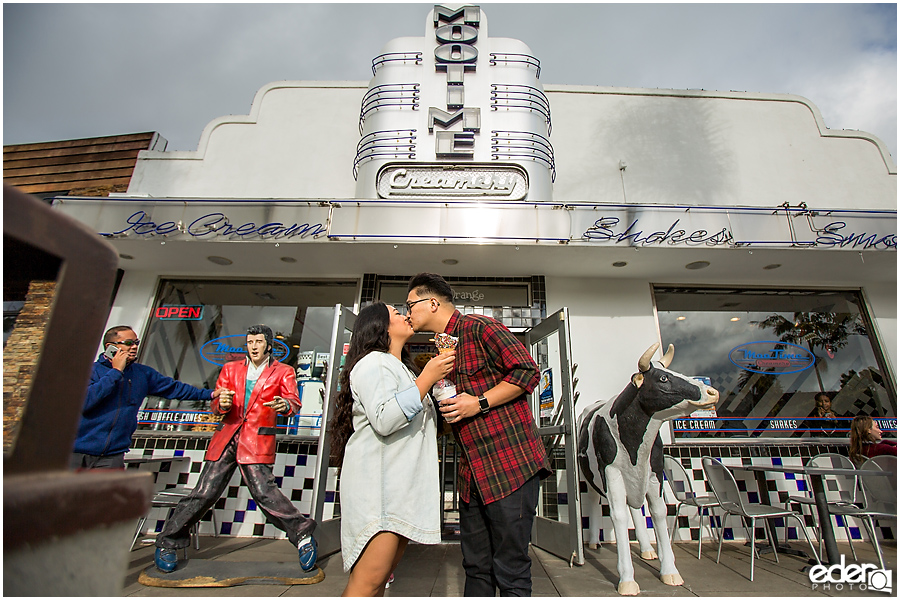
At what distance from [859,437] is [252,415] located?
21.8 feet

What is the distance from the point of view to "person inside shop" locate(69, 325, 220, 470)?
10.5ft

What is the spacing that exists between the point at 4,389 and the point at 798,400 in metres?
7.58

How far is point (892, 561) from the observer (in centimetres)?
391

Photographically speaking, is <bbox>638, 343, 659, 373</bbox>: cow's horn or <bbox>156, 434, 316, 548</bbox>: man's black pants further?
<bbox>638, 343, 659, 373</bbox>: cow's horn

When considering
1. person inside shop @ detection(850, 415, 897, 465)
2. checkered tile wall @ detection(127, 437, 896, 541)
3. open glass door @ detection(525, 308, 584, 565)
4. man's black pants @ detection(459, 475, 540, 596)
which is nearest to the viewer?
man's black pants @ detection(459, 475, 540, 596)

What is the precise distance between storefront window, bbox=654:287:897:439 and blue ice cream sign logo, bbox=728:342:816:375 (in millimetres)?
14

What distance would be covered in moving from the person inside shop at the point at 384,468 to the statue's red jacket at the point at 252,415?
2.01m

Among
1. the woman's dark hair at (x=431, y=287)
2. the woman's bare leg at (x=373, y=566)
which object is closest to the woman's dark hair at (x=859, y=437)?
the woman's dark hair at (x=431, y=287)

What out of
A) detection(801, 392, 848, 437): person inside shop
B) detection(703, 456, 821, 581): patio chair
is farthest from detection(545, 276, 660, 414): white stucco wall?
detection(801, 392, 848, 437): person inside shop

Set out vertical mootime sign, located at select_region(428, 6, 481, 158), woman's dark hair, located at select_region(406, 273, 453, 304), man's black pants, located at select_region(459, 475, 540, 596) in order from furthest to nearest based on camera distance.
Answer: vertical mootime sign, located at select_region(428, 6, 481, 158), woman's dark hair, located at select_region(406, 273, 453, 304), man's black pants, located at select_region(459, 475, 540, 596)

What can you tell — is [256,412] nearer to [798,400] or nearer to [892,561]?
[892,561]

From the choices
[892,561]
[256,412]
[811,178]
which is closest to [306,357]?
[256,412]

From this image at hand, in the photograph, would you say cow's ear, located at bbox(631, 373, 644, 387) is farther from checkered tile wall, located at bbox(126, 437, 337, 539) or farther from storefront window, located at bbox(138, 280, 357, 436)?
storefront window, located at bbox(138, 280, 357, 436)

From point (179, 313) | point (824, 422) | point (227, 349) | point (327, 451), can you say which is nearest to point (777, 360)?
point (824, 422)
